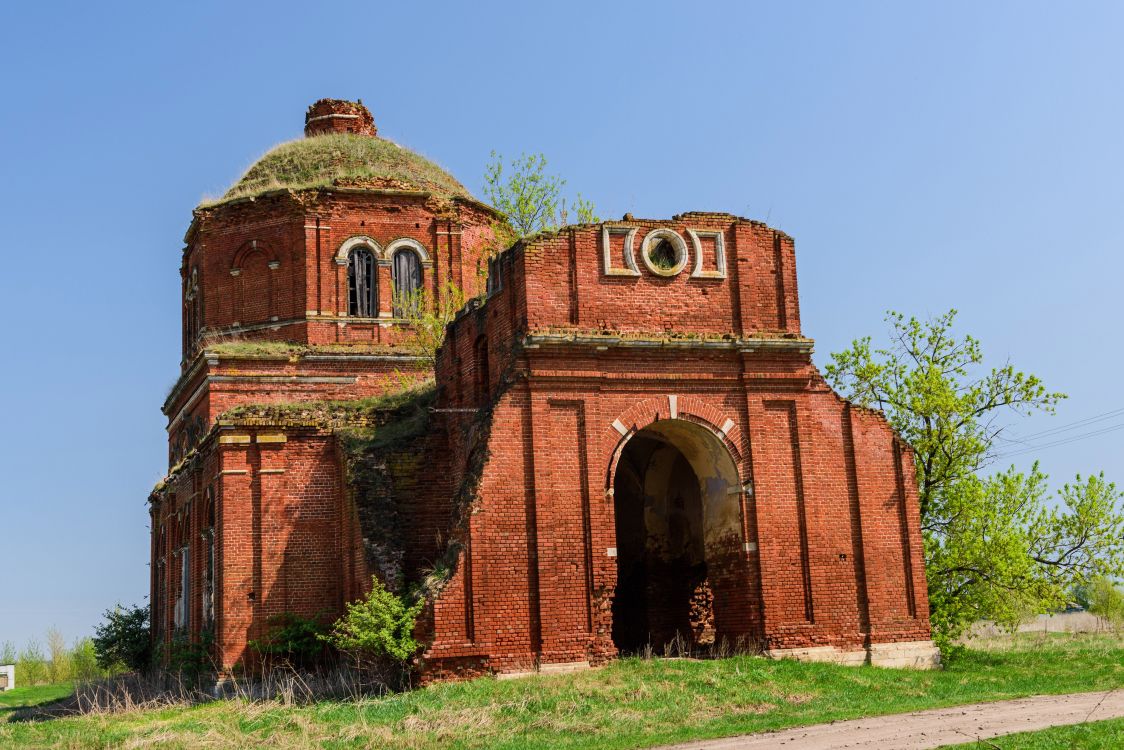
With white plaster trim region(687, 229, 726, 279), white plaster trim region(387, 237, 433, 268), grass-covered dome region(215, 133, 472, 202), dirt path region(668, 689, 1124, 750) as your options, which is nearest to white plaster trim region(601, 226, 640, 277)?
white plaster trim region(687, 229, 726, 279)

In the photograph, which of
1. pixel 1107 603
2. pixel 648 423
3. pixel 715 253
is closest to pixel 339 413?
pixel 648 423

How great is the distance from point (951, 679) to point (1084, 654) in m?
5.85

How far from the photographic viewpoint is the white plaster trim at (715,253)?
1978 centimetres

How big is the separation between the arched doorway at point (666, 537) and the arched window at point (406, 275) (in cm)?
971

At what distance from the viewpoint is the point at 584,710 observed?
1555 centimetres

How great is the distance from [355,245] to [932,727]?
20279mm

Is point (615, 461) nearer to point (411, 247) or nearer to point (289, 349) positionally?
point (289, 349)

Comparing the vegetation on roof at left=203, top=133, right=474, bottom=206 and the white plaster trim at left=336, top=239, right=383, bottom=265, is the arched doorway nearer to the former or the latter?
the white plaster trim at left=336, top=239, right=383, bottom=265

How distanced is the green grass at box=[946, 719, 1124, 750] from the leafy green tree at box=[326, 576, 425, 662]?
25.8 feet

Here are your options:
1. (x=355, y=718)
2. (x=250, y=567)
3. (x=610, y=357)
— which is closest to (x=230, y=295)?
(x=250, y=567)

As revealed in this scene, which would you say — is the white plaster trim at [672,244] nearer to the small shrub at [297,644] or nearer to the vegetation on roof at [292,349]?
the small shrub at [297,644]

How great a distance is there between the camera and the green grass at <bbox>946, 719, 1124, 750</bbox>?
1255 centimetres

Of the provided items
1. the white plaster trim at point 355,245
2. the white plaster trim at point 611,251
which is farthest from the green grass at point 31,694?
the white plaster trim at point 611,251

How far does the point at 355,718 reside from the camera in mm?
15578
